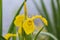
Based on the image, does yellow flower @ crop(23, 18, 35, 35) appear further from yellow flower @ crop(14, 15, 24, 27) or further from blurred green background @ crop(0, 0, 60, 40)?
blurred green background @ crop(0, 0, 60, 40)

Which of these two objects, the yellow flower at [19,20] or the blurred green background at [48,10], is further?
the blurred green background at [48,10]

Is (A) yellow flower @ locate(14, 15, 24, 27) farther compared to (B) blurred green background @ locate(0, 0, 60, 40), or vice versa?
(B) blurred green background @ locate(0, 0, 60, 40)

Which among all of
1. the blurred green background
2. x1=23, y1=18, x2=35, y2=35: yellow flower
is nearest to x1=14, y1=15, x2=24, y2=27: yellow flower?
x1=23, y1=18, x2=35, y2=35: yellow flower

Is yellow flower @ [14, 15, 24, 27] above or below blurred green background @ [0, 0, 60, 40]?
above

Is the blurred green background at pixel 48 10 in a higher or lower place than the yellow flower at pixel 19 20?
lower

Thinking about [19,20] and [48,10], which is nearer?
[19,20]

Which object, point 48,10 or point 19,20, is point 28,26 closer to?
point 19,20

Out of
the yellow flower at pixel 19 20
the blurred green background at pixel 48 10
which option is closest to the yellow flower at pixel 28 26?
the yellow flower at pixel 19 20

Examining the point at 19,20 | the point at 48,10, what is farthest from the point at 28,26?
the point at 48,10

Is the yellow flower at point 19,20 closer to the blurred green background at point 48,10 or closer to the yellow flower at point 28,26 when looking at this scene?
the yellow flower at point 28,26

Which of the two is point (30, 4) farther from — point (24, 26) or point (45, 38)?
point (24, 26)

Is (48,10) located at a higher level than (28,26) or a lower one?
lower
